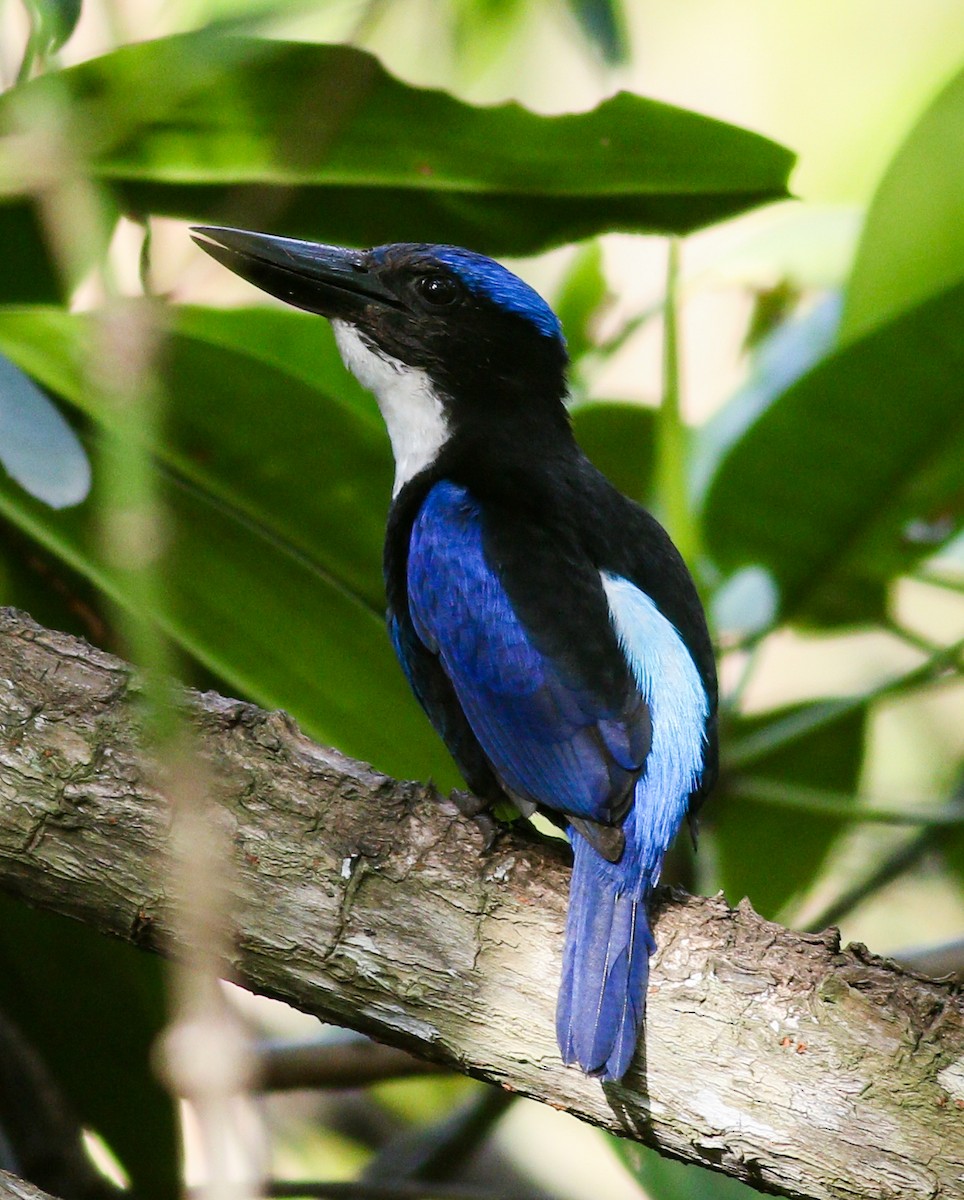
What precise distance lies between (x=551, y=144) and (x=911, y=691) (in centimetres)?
145

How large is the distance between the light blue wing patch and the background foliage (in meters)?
0.51

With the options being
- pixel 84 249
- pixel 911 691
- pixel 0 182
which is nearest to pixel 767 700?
pixel 911 691

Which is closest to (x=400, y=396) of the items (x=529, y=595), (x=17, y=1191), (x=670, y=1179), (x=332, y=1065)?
(x=529, y=595)

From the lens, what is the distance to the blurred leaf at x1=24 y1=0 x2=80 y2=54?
5.38 feet

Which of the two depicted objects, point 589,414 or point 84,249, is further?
point 589,414

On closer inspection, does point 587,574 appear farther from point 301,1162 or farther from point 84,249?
point 301,1162

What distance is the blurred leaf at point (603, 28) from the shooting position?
2.34 metres

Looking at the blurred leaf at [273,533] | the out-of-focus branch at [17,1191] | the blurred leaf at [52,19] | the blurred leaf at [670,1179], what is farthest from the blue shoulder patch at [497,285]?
the out-of-focus branch at [17,1191]

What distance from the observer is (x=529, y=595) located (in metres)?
2.36

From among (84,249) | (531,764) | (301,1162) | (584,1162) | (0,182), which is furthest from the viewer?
(584,1162)

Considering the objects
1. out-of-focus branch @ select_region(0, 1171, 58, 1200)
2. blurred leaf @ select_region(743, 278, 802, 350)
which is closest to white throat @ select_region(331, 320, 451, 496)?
blurred leaf @ select_region(743, 278, 802, 350)

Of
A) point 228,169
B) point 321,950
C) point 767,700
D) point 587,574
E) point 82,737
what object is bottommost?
point 321,950

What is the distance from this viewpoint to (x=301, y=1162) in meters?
3.99

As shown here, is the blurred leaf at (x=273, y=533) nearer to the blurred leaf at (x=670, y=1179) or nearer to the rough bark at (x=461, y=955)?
the rough bark at (x=461, y=955)
